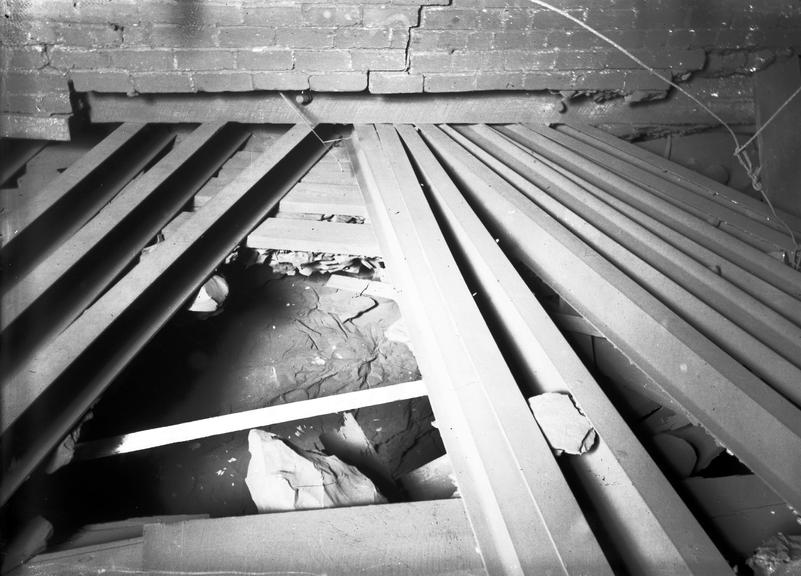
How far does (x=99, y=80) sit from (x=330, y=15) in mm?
1377

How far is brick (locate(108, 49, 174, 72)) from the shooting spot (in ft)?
8.54

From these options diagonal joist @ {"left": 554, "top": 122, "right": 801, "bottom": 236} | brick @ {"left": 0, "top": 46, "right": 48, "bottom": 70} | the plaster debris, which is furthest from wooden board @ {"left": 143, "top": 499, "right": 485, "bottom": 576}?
brick @ {"left": 0, "top": 46, "right": 48, "bottom": 70}

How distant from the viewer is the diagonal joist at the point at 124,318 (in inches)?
57.6

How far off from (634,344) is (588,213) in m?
0.78

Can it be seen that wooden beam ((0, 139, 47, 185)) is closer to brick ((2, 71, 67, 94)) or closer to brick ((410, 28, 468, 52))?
brick ((2, 71, 67, 94))

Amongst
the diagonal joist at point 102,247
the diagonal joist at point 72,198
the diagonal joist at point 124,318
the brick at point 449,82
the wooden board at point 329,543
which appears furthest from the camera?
the brick at point 449,82

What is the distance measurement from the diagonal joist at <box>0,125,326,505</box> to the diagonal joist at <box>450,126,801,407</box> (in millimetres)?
1289

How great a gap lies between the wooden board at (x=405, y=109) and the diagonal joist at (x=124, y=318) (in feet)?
1.18

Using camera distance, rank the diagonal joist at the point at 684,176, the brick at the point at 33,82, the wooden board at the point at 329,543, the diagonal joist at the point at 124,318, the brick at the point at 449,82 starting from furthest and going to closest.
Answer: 1. the brick at the point at 449,82
2. the brick at the point at 33,82
3. the diagonal joist at the point at 684,176
4. the diagonal joist at the point at 124,318
5. the wooden board at the point at 329,543

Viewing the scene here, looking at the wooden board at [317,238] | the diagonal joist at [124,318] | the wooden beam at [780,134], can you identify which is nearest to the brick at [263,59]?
the diagonal joist at [124,318]

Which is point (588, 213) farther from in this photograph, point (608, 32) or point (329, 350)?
point (329, 350)

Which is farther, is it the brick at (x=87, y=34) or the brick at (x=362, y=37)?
the brick at (x=362, y=37)

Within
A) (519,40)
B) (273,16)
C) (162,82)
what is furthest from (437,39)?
(162,82)

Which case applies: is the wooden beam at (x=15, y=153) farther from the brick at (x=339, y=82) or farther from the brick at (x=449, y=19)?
the brick at (x=449, y=19)
